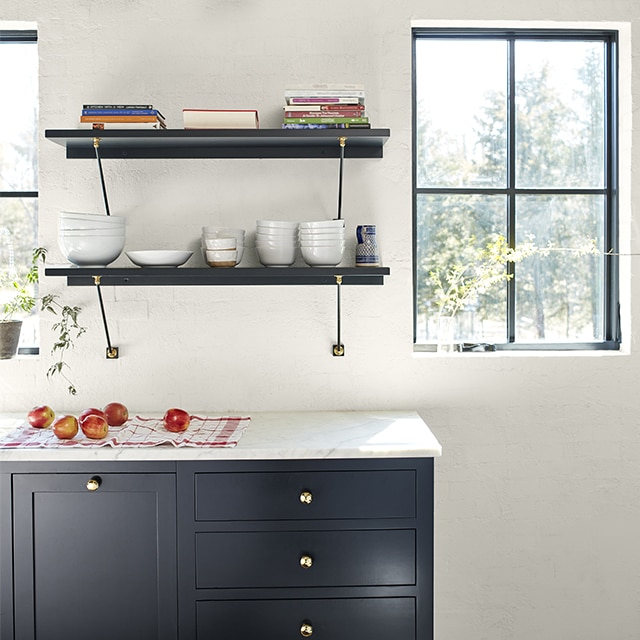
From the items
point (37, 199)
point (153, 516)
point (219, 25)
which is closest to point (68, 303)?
point (37, 199)

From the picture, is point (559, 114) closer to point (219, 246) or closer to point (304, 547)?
point (219, 246)

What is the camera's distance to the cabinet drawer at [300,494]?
2.09 meters

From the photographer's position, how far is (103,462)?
209 cm

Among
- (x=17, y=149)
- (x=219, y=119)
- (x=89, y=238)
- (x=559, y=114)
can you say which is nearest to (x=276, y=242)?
(x=219, y=119)

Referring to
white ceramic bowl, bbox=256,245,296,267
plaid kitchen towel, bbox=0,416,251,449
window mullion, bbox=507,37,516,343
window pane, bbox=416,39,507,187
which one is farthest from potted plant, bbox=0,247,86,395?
window mullion, bbox=507,37,516,343

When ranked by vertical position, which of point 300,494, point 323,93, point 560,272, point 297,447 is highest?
point 323,93

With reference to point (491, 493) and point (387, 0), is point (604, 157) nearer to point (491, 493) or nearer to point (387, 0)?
point (387, 0)

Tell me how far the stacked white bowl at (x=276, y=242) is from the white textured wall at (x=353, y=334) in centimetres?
21

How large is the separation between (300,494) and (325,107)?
46.5 inches

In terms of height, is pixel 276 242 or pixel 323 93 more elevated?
pixel 323 93

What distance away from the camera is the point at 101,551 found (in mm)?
2104

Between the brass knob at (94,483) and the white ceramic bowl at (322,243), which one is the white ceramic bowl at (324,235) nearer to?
the white ceramic bowl at (322,243)

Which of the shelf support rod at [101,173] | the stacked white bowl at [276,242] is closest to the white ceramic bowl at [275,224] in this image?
the stacked white bowl at [276,242]

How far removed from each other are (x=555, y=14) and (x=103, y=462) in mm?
2123
